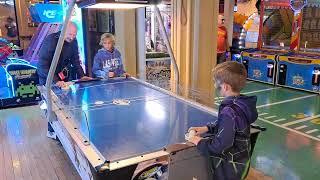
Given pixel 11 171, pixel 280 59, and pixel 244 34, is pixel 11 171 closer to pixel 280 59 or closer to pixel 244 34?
pixel 280 59

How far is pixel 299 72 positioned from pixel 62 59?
5.26 metres

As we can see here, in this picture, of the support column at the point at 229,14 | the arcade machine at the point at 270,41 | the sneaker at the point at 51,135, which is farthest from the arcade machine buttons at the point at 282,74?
the sneaker at the point at 51,135

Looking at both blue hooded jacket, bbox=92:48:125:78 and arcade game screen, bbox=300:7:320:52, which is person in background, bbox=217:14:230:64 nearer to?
arcade game screen, bbox=300:7:320:52

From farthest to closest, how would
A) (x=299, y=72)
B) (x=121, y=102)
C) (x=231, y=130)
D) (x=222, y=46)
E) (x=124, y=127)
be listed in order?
(x=222, y=46)
(x=299, y=72)
(x=121, y=102)
(x=124, y=127)
(x=231, y=130)

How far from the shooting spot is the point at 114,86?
352 cm

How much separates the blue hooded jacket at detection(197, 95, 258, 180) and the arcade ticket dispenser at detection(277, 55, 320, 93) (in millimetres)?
5323

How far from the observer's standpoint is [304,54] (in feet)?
22.2

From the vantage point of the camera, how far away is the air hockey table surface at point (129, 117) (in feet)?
6.11

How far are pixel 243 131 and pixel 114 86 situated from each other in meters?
2.16

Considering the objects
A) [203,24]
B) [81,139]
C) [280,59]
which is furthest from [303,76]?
[81,139]

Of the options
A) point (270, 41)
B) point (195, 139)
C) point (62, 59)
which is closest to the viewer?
point (195, 139)

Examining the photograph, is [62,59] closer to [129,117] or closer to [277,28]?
[129,117]

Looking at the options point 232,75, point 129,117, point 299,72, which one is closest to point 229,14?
point 299,72

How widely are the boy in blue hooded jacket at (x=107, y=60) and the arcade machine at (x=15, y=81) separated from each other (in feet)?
7.13
